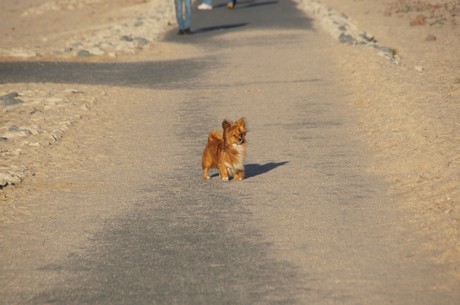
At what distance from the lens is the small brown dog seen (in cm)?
1116

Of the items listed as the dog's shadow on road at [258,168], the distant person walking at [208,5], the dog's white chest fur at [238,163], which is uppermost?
the dog's white chest fur at [238,163]

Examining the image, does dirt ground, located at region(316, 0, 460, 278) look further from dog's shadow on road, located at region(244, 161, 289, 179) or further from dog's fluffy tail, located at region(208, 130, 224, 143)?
dog's fluffy tail, located at region(208, 130, 224, 143)

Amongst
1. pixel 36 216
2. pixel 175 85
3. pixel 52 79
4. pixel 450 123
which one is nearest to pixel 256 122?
pixel 450 123

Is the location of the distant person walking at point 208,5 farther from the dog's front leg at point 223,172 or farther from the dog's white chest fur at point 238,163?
the dog's white chest fur at point 238,163

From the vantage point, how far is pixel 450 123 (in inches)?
555

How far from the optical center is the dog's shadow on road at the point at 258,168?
12.2 m

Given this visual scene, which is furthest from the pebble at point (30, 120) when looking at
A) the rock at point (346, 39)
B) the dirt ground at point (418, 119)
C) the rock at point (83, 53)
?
the rock at point (346, 39)

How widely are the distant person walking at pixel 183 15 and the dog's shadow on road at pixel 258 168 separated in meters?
19.9

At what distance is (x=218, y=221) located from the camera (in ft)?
32.1

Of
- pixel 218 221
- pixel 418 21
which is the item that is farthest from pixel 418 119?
pixel 418 21

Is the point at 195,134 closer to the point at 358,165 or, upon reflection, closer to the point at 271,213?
the point at 358,165

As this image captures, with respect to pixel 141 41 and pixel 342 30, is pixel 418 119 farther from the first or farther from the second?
pixel 342 30

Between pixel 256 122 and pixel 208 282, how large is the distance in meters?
8.57

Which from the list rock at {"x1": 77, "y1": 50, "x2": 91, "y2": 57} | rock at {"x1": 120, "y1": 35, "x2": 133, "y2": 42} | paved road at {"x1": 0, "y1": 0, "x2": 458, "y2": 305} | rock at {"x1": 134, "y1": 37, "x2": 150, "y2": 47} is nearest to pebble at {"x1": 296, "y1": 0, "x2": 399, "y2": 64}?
rock at {"x1": 134, "y1": 37, "x2": 150, "y2": 47}
